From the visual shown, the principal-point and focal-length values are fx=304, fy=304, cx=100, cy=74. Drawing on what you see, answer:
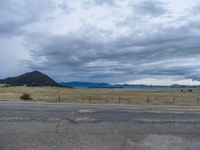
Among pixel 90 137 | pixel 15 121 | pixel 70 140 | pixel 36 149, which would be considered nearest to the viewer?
pixel 36 149

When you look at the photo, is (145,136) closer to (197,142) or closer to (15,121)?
(197,142)

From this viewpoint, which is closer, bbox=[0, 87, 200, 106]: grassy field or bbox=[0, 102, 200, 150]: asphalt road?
bbox=[0, 102, 200, 150]: asphalt road

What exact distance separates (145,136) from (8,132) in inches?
230

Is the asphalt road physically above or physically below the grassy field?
below

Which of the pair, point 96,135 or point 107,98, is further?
point 107,98

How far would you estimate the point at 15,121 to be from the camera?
16.4 m

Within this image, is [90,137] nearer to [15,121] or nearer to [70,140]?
[70,140]

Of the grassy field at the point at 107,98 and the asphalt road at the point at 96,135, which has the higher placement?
the grassy field at the point at 107,98

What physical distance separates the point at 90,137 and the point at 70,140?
105 centimetres

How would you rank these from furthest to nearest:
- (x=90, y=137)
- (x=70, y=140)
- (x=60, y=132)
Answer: (x=60, y=132)
(x=90, y=137)
(x=70, y=140)

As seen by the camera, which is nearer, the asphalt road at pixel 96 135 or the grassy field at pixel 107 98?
the asphalt road at pixel 96 135

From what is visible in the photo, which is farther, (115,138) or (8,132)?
(8,132)

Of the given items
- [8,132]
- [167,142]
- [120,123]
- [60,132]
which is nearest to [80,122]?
[120,123]

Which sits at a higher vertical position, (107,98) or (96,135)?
(107,98)
